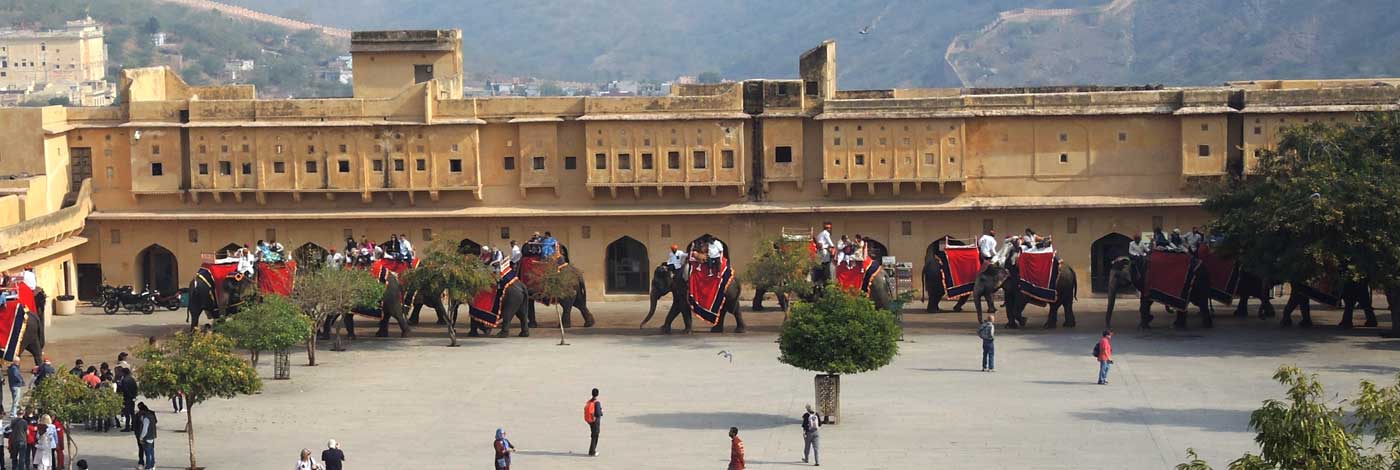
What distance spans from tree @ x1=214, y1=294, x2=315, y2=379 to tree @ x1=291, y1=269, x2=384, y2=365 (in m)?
1.08

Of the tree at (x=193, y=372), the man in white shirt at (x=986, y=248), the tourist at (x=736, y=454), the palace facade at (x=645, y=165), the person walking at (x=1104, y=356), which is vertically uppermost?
the palace facade at (x=645, y=165)

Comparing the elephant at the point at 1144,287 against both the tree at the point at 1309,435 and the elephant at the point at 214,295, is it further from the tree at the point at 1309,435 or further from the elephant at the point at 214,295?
the tree at the point at 1309,435

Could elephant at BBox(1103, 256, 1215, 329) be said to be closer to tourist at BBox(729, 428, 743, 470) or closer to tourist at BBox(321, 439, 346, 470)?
tourist at BBox(729, 428, 743, 470)

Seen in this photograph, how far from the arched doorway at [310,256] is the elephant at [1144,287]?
13.7 meters

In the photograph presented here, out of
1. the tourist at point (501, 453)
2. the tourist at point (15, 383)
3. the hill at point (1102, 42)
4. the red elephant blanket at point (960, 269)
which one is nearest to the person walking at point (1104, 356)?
the red elephant blanket at point (960, 269)

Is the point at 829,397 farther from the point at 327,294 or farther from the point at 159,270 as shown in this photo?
the point at 159,270

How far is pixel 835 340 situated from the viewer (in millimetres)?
29875

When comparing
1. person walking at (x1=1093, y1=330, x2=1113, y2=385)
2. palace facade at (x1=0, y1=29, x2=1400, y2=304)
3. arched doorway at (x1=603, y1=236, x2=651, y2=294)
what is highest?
palace facade at (x1=0, y1=29, x2=1400, y2=304)

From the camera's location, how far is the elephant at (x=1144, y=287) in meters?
39.0

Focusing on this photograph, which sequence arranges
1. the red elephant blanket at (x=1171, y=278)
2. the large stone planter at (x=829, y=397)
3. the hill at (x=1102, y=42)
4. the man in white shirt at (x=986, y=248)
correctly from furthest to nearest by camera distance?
the hill at (x=1102, y=42), the man in white shirt at (x=986, y=248), the red elephant blanket at (x=1171, y=278), the large stone planter at (x=829, y=397)

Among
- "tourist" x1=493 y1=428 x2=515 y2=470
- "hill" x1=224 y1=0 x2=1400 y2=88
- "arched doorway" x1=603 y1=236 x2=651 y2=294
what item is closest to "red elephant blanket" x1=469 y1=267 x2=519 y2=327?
"arched doorway" x1=603 y1=236 x2=651 y2=294

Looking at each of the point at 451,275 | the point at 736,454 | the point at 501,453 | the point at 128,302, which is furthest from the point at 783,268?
the point at 128,302

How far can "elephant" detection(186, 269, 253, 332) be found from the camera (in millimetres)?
39438

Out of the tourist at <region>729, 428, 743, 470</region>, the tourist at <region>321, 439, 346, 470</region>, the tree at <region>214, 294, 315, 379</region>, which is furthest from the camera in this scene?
the tree at <region>214, 294, 315, 379</region>
